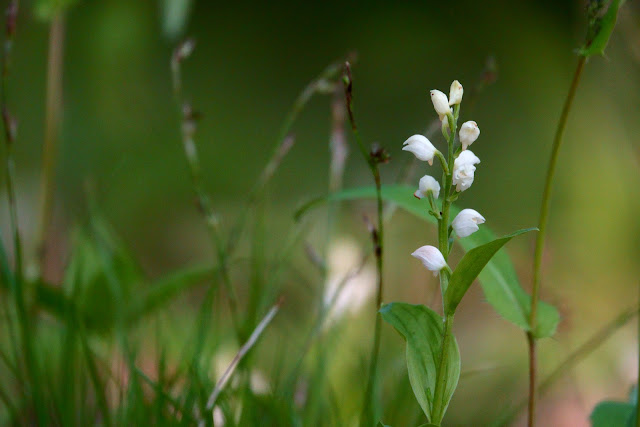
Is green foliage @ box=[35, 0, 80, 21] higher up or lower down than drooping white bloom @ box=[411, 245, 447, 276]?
higher up

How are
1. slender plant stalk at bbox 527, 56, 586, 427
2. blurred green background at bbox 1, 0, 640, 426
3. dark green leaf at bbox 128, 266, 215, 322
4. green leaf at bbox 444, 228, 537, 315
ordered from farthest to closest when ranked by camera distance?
blurred green background at bbox 1, 0, 640, 426 < dark green leaf at bbox 128, 266, 215, 322 < slender plant stalk at bbox 527, 56, 586, 427 < green leaf at bbox 444, 228, 537, 315

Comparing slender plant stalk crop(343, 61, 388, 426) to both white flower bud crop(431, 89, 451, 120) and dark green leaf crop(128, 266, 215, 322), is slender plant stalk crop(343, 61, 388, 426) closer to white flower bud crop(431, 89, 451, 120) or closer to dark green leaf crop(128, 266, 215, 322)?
white flower bud crop(431, 89, 451, 120)

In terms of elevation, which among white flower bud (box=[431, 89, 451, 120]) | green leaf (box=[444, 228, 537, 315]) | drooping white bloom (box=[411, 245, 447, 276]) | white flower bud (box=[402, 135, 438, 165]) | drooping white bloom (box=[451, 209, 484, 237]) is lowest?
green leaf (box=[444, 228, 537, 315])

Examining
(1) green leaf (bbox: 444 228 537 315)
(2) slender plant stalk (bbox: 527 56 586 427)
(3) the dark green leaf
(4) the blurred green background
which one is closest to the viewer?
(1) green leaf (bbox: 444 228 537 315)

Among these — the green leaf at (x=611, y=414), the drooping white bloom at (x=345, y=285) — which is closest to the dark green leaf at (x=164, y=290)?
the drooping white bloom at (x=345, y=285)

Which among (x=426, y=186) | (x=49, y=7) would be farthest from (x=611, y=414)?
(x=49, y=7)

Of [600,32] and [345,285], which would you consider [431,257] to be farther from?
[345,285]

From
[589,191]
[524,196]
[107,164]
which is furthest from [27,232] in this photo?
[589,191]

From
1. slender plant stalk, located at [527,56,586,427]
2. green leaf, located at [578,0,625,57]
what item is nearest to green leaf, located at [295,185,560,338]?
slender plant stalk, located at [527,56,586,427]
